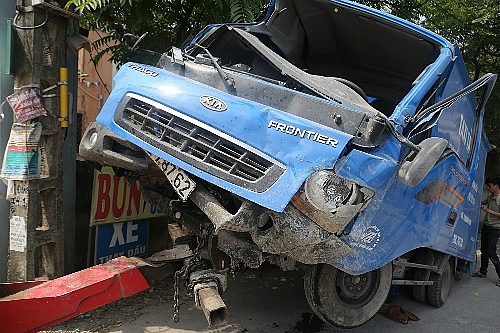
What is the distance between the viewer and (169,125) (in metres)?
3.24

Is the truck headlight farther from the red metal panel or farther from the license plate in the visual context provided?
the red metal panel

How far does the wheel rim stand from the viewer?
3.80 meters

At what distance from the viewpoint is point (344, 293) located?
3820 millimetres

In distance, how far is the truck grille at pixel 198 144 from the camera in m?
3.01

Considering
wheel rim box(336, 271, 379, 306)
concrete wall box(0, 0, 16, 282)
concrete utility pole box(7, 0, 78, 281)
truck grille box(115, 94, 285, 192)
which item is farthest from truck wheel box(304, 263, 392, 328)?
concrete wall box(0, 0, 16, 282)

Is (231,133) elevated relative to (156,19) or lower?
lower

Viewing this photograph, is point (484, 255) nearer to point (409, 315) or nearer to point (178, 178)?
point (409, 315)

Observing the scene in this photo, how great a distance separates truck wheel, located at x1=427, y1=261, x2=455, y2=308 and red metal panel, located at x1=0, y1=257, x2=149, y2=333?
3238 mm

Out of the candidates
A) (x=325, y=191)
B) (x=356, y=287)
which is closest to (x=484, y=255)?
(x=356, y=287)

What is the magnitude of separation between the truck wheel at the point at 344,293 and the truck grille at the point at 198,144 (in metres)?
1.05

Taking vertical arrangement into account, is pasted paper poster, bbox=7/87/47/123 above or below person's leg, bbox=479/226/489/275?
above

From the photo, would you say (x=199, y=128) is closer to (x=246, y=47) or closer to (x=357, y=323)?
(x=246, y=47)

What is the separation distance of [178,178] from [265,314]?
2.17 metres

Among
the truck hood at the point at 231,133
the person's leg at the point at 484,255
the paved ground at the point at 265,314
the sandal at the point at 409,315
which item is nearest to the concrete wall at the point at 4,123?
the paved ground at the point at 265,314
